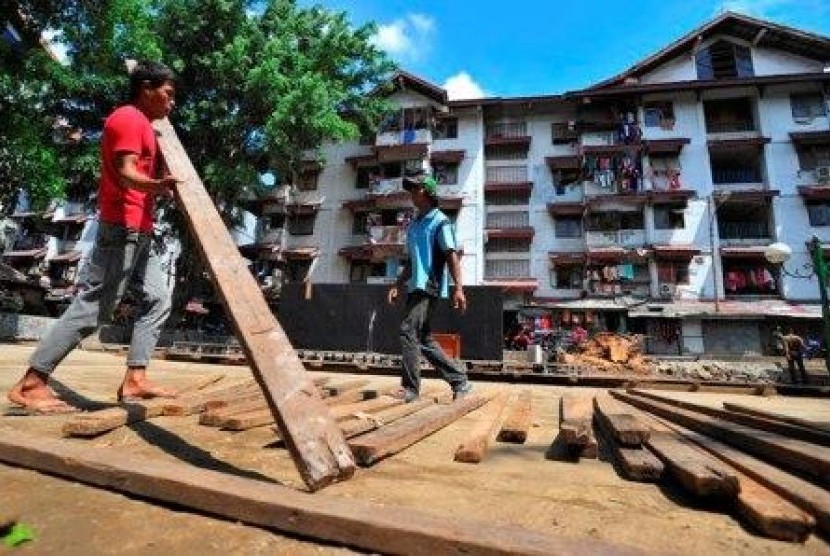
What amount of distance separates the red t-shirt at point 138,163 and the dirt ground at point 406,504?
3.88 feet

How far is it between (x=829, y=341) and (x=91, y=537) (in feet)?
38.2

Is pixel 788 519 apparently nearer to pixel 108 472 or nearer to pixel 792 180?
pixel 108 472

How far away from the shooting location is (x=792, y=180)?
28828mm

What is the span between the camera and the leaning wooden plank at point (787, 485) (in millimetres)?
1392

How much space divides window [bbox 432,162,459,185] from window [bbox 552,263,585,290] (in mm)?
8256

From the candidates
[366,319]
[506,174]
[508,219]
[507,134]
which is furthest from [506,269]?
[366,319]

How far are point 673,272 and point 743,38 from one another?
1489 centimetres

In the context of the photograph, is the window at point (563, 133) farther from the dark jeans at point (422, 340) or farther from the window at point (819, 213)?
the dark jeans at point (422, 340)

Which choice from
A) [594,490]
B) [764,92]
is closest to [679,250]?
[764,92]

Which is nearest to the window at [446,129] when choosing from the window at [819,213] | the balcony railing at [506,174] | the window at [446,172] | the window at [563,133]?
the window at [446,172]

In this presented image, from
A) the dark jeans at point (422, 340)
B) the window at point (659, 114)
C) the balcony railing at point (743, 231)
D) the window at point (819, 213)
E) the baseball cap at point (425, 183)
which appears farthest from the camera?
the window at point (659, 114)

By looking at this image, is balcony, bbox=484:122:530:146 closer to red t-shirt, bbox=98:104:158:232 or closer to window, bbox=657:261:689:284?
window, bbox=657:261:689:284

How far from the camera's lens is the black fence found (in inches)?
670

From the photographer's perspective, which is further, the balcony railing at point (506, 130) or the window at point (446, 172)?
the balcony railing at point (506, 130)
